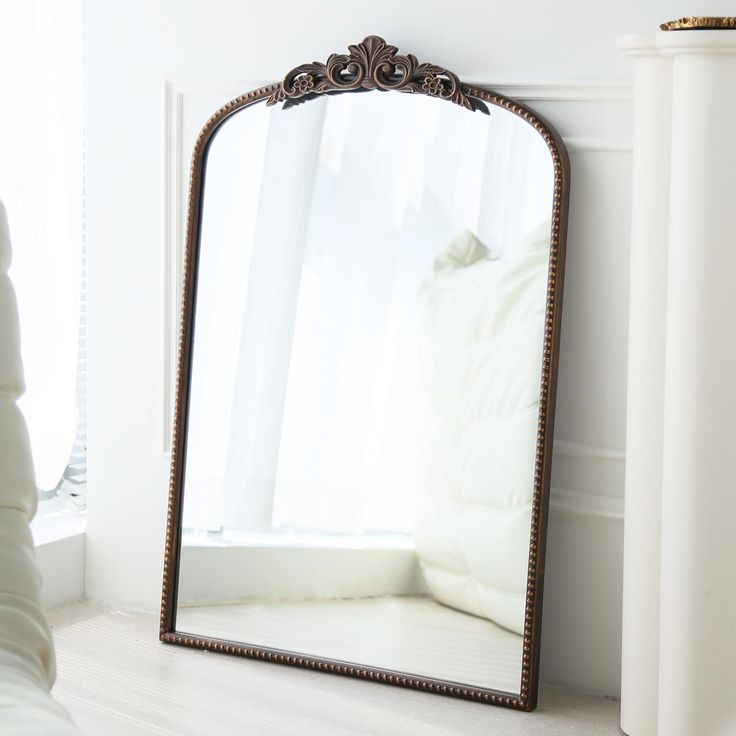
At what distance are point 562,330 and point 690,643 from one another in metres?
0.72

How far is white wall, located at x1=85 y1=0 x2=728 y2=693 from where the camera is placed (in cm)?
219

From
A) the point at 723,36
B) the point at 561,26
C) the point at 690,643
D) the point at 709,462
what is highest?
the point at 561,26

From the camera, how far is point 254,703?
2.16 m

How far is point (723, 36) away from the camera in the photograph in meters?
1.74

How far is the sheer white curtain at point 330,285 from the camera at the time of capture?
223 centimetres

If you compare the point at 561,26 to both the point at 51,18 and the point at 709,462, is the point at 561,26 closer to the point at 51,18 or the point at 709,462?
the point at 709,462

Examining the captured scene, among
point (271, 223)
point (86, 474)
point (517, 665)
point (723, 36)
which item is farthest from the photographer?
point (86, 474)

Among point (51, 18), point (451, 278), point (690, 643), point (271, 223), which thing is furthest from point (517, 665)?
point (51, 18)

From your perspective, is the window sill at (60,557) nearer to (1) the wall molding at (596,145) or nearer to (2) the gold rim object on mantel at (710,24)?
(1) the wall molding at (596,145)

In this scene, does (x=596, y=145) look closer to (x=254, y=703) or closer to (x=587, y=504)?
(x=587, y=504)

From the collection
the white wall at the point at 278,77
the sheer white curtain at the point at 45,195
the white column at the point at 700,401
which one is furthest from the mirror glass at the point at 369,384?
the sheer white curtain at the point at 45,195

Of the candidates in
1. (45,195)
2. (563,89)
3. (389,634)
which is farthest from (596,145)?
(45,195)

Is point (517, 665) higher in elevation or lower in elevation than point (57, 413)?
lower

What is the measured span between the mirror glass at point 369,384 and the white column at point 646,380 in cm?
27
